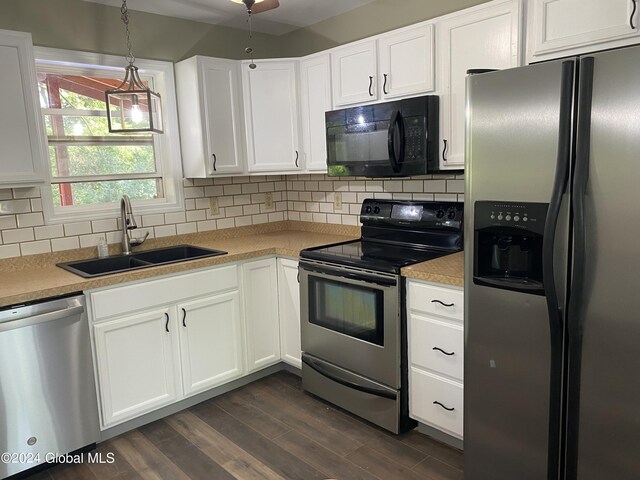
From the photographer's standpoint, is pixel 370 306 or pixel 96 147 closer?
pixel 370 306

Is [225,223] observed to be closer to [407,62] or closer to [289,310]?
[289,310]

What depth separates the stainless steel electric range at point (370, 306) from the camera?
8.12 feet

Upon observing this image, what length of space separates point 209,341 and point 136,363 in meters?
0.45

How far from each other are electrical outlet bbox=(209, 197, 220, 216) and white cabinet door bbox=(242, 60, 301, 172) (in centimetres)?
40

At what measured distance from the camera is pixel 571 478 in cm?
171

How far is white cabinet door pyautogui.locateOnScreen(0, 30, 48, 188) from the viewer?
2385 mm

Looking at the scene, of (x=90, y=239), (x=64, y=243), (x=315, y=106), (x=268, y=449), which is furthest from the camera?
(x=315, y=106)

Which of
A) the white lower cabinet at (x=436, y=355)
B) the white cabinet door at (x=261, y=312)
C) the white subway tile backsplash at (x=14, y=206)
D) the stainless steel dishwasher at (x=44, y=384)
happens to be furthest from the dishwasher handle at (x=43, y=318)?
the white lower cabinet at (x=436, y=355)

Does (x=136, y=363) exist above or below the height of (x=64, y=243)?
below

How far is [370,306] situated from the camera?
2555mm

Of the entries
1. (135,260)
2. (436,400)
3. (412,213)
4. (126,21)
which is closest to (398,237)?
(412,213)

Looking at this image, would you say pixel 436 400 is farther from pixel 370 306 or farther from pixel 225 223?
pixel 225 223

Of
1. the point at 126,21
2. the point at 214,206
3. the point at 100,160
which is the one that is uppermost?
the point at 126,21

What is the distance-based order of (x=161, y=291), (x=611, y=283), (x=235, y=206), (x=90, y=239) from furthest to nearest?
(x=235, y=206), (x=90, y=239), (x=161, y=291), (x=611, y=283)
